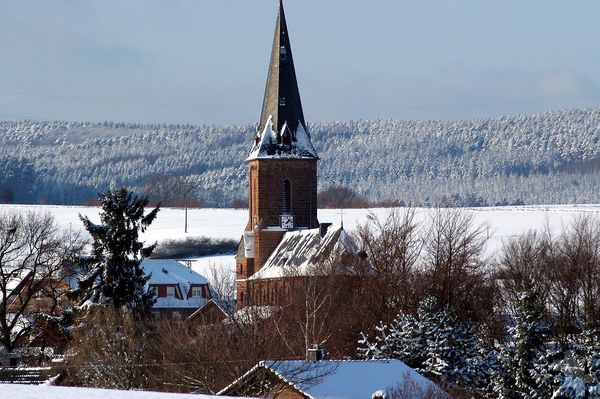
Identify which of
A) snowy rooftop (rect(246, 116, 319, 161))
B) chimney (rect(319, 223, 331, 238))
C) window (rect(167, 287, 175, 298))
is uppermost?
snowy rooftop (rect(246, 116, 319, 161))

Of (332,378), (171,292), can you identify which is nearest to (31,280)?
(171,292)

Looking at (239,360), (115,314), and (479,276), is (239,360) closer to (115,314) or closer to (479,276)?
(115,314)

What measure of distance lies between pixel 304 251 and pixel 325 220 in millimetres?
44367

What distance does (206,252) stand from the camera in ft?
414

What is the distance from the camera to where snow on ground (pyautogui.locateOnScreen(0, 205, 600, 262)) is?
376 feet

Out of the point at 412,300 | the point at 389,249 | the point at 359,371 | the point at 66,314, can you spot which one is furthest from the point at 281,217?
the point at 359,371

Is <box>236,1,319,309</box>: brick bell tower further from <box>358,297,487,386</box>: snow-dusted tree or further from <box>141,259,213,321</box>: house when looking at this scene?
<box>358,297,487,386</box>: snow-dusted tree

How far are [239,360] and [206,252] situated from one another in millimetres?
81136

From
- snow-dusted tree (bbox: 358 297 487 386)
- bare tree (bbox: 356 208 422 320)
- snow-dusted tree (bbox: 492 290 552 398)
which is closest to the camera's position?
snow-dusted tree (bbox: 492 290 552 398)

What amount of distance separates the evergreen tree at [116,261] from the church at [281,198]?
1820cm

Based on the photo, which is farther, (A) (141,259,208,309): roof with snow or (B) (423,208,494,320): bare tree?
(A) (141,259,208,309): roof with snow

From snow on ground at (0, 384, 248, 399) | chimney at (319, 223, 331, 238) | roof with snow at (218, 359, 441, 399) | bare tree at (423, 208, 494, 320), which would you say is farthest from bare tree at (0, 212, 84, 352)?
snow on ground at (0, 384, 248, 399)

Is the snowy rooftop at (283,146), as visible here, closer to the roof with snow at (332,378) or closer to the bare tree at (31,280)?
the bare tree at (31,280)

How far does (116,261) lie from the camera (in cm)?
6066
